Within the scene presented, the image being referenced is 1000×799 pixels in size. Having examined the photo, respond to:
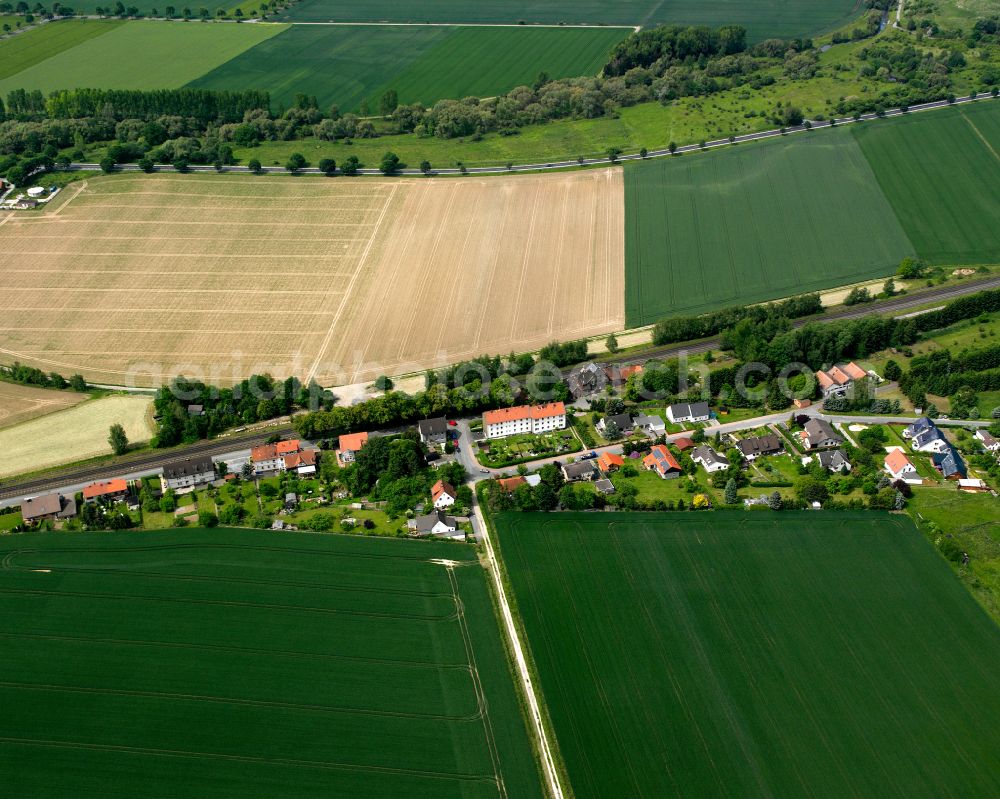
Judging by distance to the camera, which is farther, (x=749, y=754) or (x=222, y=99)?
(x=222, y=99)

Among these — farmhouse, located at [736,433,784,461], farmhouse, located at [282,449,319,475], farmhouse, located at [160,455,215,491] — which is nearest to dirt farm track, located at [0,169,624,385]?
farmhouse, located at [282,449,319,475]

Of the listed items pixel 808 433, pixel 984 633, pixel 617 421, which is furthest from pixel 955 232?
pixel 984 633

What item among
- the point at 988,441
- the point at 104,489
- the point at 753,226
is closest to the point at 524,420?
the point at 104,489

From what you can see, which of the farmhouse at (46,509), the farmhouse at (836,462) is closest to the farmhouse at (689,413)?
the farmhouse at (836,462)

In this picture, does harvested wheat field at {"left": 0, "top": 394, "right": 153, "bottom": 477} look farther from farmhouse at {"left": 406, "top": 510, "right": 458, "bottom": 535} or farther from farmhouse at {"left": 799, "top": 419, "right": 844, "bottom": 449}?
farmhouse at {"left": 799, "top": 419, "right": 844, "bottom": 449}

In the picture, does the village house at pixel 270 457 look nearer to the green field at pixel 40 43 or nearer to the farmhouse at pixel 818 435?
the farmhouse at pixel 818 435

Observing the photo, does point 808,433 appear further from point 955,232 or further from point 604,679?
A: point 955,232

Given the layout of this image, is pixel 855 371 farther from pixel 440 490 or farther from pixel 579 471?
pixel 440 490
